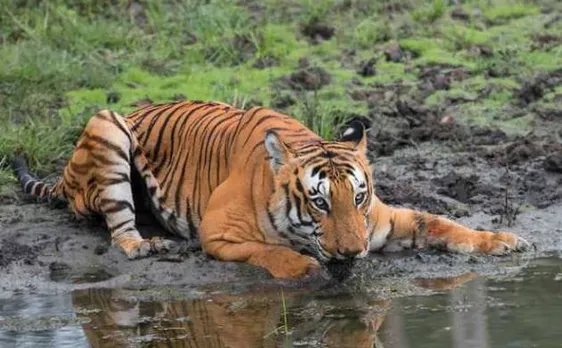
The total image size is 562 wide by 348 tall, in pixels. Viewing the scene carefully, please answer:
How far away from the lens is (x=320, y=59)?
12.0 metres

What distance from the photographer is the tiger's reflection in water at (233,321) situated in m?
6.02

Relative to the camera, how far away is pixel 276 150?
23.4ft

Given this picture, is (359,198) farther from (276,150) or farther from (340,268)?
(276,150)

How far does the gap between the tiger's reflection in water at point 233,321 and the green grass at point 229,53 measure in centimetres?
286

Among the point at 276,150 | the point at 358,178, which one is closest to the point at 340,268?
the point at 358,178

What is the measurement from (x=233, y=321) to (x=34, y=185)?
9.65 feet

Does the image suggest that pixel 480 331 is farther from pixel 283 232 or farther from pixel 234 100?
pixel 234 100

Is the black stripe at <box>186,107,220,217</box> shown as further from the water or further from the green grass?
the green grass

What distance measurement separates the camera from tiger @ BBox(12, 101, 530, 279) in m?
6.89

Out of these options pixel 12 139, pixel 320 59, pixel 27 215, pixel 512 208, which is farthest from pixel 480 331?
pixel 320 59

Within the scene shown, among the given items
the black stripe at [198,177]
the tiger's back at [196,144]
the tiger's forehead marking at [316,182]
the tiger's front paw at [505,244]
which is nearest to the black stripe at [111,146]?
the tiger's back at [196,144]

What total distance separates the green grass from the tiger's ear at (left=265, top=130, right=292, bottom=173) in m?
2.40

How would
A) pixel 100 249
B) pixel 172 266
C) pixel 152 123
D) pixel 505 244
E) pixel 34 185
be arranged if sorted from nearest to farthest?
pixel 505 244 → pixel 172 266 → pixel 100 249 → pixel 152 123 → pixel 34 185

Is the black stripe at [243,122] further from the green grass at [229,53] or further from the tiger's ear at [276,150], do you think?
the green grass at [229,53]
